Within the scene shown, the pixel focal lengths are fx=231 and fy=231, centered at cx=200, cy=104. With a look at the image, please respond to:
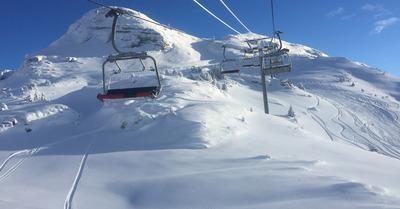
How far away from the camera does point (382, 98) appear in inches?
937

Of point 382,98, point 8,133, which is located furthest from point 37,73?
point 382,98

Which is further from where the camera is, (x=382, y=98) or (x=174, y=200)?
(x=382, y=98)

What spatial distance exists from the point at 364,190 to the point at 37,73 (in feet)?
130

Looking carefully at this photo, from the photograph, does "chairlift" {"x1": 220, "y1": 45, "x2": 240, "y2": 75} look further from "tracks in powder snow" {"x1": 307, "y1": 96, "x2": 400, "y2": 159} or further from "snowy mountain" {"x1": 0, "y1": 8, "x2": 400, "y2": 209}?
"tracks in powder snow" {"x1": 307, "y1": 96, "x2": 400, "y2": 159}

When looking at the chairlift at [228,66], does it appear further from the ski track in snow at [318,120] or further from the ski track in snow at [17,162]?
the ski track in snow at [17,162]

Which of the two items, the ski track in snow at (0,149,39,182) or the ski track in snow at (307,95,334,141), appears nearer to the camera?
the ski track in snow at (0,149,39,182)

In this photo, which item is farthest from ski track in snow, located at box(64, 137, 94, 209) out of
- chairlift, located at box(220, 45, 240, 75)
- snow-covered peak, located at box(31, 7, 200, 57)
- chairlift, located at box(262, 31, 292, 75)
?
snow-covered peak, located at box(31, 7, 200, 57)

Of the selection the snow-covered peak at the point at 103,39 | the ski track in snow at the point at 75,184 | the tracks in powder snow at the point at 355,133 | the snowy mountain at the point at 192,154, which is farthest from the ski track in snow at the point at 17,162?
the snow-covered peak at the point at 103,39

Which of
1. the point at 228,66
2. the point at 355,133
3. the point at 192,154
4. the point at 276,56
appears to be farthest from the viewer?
the point at 228,66

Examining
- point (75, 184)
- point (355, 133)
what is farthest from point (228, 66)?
point (75, 184)

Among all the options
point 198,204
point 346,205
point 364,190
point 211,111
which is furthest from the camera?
point 211,111

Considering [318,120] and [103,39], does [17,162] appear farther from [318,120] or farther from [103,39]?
[103,39]

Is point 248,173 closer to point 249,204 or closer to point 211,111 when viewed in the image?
point 249,204

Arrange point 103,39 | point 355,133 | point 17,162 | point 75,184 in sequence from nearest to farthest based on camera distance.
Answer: point 75,184 < point 17,162 < point 355,133 < point 103,39
